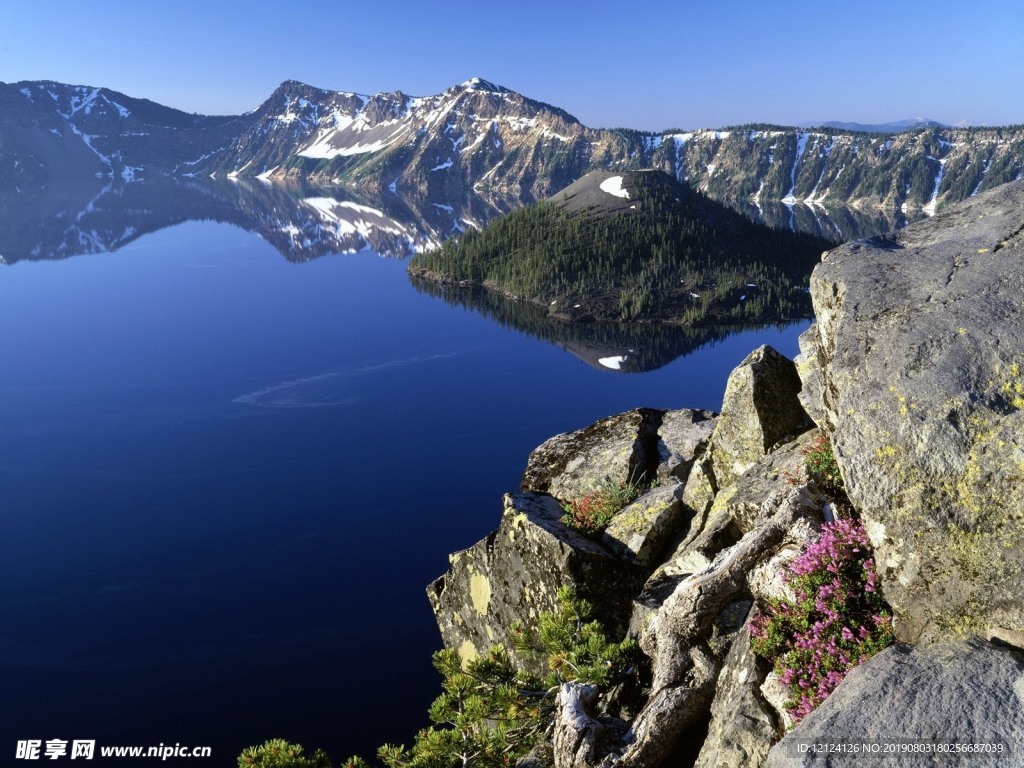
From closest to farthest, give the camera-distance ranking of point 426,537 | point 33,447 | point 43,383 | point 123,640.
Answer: point 123,640 < point 426,537 < point 33,447 < point 43,383

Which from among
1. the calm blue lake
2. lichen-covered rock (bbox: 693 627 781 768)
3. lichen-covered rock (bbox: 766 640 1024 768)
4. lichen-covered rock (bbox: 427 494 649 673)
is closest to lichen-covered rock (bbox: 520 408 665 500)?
lichen-covered rock (bbox: 427 494 649 673)

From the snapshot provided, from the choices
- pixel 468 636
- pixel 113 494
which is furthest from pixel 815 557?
pixel 113 494

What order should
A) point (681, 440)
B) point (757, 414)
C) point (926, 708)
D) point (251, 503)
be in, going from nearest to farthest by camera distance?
point (926, 708) → point (757, 414) → point (681, 440) → point (251, 503)

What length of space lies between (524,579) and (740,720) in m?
10.2

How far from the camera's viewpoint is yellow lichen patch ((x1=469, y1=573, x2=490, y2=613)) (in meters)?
21.6

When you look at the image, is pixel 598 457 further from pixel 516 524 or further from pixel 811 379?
pixel 811 379

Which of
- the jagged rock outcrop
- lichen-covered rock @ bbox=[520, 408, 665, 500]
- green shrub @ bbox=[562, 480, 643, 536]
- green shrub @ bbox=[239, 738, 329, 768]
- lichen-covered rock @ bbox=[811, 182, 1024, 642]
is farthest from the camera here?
lichen-covered rock @ bbox=[520, 408, 665, 500]

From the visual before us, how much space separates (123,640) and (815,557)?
49.3 meters

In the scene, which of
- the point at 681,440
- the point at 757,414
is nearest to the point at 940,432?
the point at 757,414

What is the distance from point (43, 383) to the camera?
10194 cm

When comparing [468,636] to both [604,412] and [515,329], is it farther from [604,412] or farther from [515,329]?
[515,329]

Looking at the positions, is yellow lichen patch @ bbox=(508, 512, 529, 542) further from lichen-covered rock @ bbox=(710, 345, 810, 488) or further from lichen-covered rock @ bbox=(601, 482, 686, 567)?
lichen-covered rock @ bbox=(710, 345, 810, 488)

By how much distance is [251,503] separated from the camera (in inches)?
2552

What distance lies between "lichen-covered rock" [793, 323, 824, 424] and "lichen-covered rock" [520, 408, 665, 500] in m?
7.97
